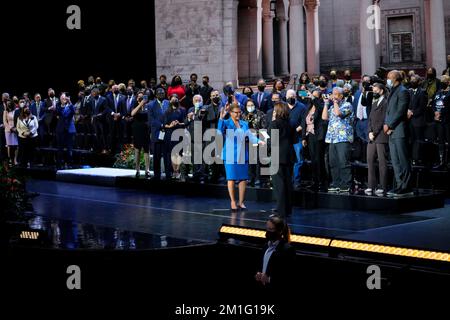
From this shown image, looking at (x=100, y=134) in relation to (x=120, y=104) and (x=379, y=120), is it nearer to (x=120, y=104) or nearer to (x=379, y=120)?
(x=120, y=104)

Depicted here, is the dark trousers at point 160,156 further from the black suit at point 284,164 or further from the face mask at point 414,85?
the face mask at point 414,85

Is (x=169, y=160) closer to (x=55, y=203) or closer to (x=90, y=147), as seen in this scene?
(x=55, y=203)

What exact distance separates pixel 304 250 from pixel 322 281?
730 mm

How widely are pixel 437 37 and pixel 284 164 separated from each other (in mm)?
14256

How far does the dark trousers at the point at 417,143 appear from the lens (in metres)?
17.0

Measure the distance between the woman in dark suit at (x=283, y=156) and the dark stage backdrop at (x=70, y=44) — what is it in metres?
16.0

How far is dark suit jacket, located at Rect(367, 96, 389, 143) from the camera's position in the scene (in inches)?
601

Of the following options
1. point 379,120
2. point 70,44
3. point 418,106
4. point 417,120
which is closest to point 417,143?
point 417,120

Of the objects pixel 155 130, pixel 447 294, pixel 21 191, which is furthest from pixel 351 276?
pixel 155 130

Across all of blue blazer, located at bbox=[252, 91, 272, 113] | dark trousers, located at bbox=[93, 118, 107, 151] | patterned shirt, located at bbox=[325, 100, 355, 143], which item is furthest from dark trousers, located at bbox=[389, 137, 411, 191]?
dark trousers, located at bbox=[93, 118, 107, 151]

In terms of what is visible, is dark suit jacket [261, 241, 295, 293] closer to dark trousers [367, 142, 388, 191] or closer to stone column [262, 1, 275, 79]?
dark trousers [367, 142, 388, 191]

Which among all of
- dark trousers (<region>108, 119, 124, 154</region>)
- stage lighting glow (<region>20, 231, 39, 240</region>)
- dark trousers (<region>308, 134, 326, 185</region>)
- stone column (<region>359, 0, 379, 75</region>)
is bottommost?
stage lighting glow (<region>20, 231, 39, 240</region>)

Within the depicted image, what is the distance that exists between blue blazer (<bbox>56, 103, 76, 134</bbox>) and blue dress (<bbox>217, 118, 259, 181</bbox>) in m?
8.38

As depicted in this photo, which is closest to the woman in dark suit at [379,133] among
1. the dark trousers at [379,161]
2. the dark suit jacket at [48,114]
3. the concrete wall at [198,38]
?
the dark trousers at [379,161]
